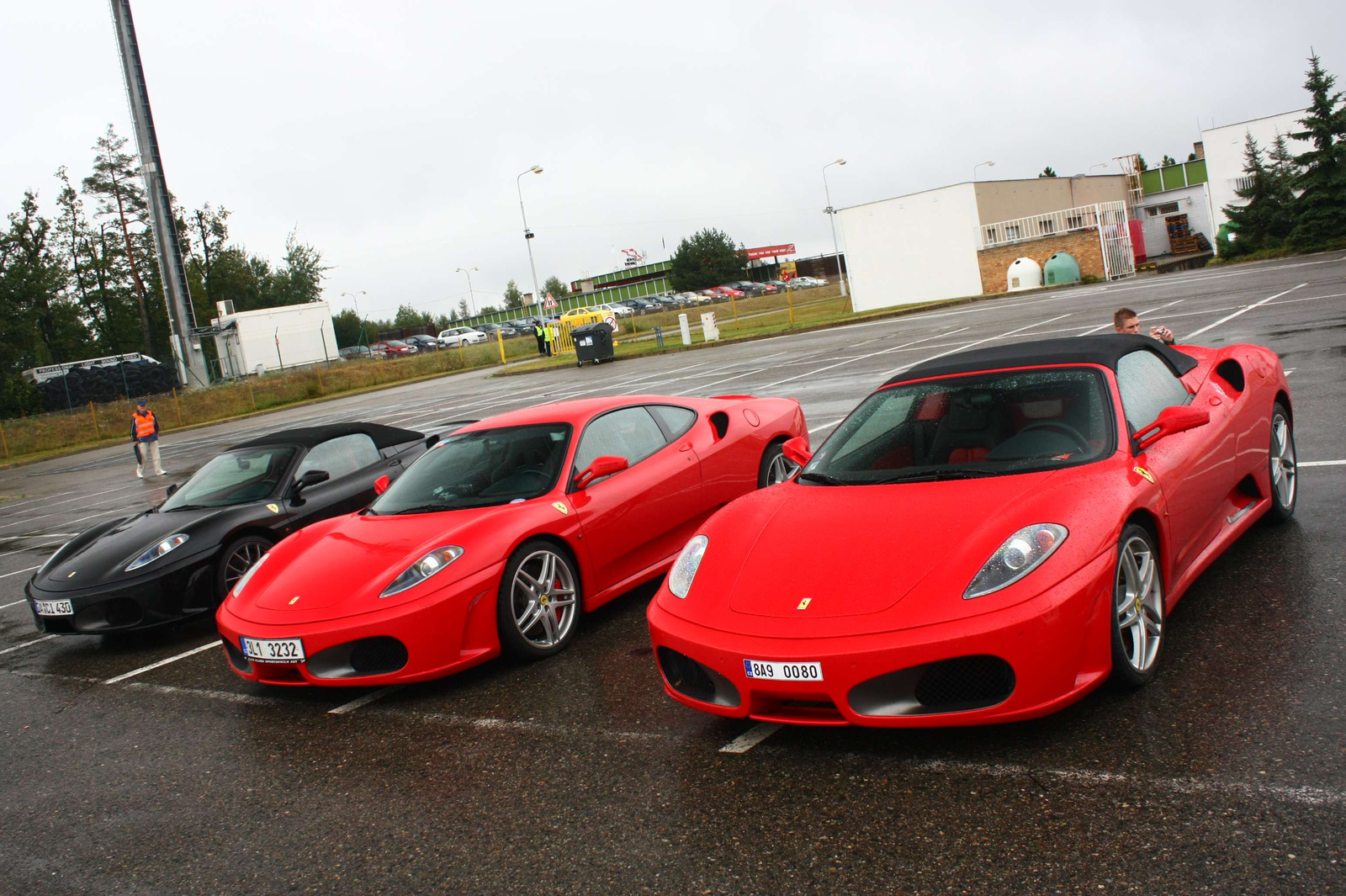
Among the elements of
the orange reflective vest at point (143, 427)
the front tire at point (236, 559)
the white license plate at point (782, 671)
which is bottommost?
the white license plate at point (782, 671)

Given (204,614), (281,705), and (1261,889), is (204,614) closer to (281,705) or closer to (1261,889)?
(281,705)

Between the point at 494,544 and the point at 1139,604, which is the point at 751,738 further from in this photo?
the point at 494,544

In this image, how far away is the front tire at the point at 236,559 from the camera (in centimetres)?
718

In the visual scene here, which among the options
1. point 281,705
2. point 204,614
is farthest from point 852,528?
point 204,614

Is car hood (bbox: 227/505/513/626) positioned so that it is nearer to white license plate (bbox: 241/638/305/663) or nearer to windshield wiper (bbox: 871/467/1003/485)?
white license plate (bbox: 241/638/305/663)

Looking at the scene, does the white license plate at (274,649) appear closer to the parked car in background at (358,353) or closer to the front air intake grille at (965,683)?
the front air intake grille at (965,683)

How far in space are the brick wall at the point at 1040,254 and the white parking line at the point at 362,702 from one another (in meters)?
37.6

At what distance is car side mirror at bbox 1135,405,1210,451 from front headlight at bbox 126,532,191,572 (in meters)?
6.11

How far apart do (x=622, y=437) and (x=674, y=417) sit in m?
0.55

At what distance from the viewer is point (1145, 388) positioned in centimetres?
463

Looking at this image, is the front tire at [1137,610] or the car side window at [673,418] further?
the car side window at [673,418]

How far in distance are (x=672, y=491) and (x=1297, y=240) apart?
38.6 meters

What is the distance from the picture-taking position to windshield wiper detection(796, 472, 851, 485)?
4.48 m

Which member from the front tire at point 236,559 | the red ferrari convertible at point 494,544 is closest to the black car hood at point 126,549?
the front tire at point 236,559
